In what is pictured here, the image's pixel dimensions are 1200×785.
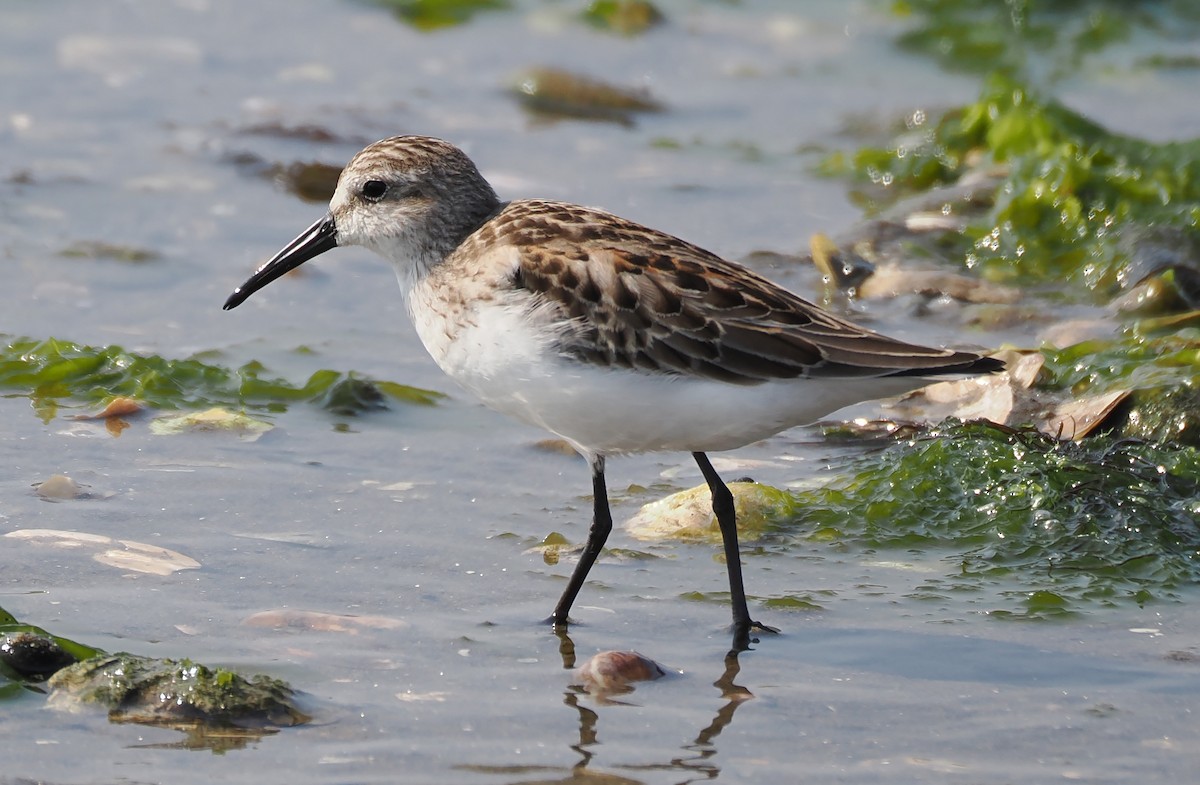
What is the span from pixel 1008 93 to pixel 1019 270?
204 centimetres

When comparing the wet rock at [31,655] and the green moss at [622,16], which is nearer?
the wet rock at [31,655]

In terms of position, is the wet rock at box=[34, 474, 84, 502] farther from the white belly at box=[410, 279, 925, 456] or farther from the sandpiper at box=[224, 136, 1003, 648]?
the white belly at box=[410, 279, 925, 456]

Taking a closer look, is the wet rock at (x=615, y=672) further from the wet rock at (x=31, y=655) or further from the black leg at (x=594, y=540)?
the wet rock at (x=31, y=655)

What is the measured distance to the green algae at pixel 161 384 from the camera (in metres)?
6.70

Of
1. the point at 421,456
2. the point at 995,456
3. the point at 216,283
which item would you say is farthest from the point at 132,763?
the point at 216,283

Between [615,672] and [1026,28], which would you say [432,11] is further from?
[615,672]

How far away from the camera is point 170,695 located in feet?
13.6

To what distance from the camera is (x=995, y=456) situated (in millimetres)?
6027

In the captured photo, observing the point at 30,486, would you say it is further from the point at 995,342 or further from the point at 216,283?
the point at 995,342

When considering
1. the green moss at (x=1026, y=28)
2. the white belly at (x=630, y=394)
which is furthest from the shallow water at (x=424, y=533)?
the green moss at (x=1026, y=28)

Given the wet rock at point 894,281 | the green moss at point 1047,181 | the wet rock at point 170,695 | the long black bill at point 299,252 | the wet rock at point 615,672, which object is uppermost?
the green moss at point 1047,181

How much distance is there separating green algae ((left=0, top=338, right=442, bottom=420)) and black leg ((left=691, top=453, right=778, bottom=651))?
1931mm

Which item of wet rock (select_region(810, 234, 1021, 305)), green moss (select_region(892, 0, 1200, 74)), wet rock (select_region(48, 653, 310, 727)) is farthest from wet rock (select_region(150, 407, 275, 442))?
green moss (select_region(892, 0, 1200, 74))

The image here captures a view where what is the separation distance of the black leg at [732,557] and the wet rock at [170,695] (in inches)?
54.2
